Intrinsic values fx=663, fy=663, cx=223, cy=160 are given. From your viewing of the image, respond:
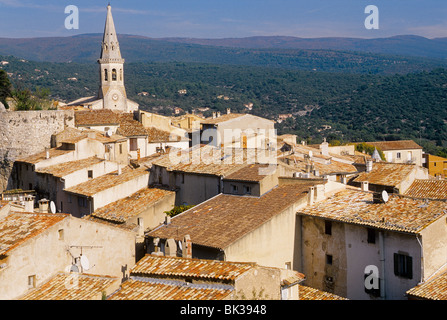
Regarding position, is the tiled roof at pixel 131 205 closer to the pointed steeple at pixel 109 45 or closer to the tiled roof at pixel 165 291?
the tiled roof at pixel 165 291

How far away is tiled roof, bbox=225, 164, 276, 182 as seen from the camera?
2355 centimetres

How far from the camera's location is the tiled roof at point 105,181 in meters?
27.6

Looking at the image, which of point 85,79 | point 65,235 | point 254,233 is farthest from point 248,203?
point 85,79

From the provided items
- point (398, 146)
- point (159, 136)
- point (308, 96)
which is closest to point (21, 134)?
point (159, 136)

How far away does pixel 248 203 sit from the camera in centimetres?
2256

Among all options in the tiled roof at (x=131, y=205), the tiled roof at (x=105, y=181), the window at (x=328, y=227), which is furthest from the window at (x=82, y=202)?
the window at (x=328, y=227)

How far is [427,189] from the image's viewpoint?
27.2 metres

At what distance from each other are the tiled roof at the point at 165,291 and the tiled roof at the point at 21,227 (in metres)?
2.99

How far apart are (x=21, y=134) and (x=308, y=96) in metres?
125

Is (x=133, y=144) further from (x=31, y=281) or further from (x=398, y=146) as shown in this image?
(x=398, y=146)

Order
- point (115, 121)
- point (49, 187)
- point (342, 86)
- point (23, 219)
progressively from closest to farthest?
point (23, 219) < point (49, 187) < point (115, 121) < point (342, 86)

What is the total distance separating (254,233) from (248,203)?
3.23 metres
